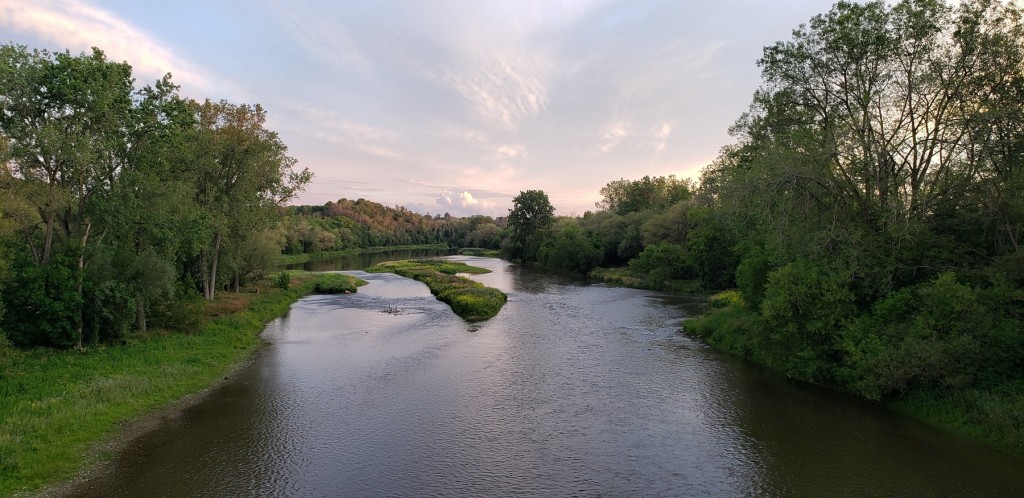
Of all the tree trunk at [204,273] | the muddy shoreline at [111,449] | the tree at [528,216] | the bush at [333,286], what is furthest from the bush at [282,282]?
the tree at [528,216]

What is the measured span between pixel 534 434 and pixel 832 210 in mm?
16920

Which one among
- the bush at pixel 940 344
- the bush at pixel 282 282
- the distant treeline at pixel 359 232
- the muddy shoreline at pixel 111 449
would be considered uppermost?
the distant treeline at pixel 359 232

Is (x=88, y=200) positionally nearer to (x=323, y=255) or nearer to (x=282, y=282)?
(x=282, y=282)

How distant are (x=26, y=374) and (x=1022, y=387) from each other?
1311 inches

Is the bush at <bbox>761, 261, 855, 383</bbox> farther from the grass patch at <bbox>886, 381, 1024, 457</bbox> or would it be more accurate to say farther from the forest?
the grass patch at <bbox>886, 381, 1024, 457</bbox>

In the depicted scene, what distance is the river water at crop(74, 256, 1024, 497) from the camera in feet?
45.0

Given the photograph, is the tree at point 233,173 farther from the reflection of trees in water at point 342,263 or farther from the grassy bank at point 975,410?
the reflection of trees in water at point 342,263

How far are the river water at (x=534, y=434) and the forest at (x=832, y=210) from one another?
8.44 ft

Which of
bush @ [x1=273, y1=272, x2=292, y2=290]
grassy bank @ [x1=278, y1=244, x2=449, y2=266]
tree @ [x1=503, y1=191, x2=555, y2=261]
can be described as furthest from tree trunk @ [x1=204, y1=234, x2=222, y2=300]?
tree @ [x1=503, y1=191, x2=555, y2=261]

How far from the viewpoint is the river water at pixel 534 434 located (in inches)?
540

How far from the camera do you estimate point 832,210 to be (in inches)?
920

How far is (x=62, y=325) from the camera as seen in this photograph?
21.2 m

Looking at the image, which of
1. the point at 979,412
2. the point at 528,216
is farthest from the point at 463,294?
the point at 528,216

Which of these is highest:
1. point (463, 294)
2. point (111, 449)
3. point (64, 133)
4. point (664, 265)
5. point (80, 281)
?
point (64, 133)
